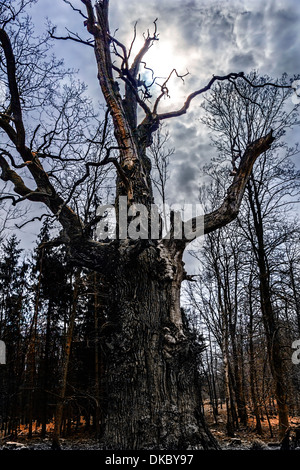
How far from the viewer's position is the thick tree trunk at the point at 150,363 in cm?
287

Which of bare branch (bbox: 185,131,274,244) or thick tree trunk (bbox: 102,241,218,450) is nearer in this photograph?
thick tree trunk (bbox: 102,241,218,450)

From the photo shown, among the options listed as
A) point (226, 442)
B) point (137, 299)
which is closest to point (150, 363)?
point (137, 299)

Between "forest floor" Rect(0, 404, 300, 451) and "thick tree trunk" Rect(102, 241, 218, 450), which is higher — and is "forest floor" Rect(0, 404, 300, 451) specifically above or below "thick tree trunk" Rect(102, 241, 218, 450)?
below

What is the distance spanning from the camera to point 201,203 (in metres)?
14.2

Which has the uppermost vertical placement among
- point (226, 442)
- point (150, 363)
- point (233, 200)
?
point (233, 200)

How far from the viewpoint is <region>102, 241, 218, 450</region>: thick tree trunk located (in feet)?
→ 9.43

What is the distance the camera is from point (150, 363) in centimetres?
316

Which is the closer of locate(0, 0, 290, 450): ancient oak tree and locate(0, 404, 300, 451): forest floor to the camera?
locate(0, 0, 290, 450): ancient oak tree

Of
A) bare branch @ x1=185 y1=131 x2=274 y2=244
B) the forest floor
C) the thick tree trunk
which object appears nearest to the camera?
the thick tree trunk

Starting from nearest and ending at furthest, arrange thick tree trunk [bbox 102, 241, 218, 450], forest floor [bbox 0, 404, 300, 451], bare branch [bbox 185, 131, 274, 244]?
thick tree trunk [bbox 102, 241, 218, 450], bare branch [bbox 185, 131, 274, 244], forest floor [bbox 0, 404, 300, 451]

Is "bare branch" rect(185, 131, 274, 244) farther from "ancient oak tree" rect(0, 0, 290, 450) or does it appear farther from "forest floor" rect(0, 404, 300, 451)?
"forest floor" rect(0, 404, 300, 451)

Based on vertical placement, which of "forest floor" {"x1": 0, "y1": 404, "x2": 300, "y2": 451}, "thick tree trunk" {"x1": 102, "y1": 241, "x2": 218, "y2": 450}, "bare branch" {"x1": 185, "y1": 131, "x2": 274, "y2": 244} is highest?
"bare branch" {"x1": 185, "y1": 131, "x2": 274, "y2": 244}

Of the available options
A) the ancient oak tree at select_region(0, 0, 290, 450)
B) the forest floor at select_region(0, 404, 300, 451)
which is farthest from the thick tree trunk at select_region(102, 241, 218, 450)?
the forest floor at select_region(0, 404, 300, 451)

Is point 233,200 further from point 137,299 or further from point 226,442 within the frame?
point 226,442
